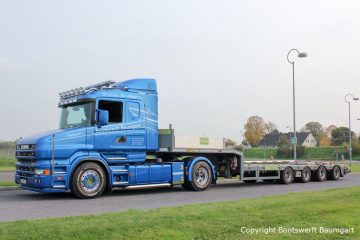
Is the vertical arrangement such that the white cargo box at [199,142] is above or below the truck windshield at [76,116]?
below

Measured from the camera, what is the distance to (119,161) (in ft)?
48.8

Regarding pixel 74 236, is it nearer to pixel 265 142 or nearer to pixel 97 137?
pixel 97 137

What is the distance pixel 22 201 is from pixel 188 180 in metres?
5.86

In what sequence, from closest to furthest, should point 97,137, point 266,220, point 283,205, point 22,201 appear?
point 266,220 → point 283,205 → point 22,201 → point 97,137

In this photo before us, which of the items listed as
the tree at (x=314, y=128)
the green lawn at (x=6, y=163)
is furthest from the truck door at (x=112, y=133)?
the tree at (x=314, y=128)

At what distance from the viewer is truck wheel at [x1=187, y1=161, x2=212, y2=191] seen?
16609 mm

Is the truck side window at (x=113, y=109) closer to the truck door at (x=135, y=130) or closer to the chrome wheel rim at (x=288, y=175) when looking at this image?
the truck door at (x=135, y=130)

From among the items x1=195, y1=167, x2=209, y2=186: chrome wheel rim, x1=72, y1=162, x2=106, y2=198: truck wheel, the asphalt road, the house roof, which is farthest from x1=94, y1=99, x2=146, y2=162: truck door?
the house roof

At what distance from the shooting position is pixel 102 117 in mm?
14109

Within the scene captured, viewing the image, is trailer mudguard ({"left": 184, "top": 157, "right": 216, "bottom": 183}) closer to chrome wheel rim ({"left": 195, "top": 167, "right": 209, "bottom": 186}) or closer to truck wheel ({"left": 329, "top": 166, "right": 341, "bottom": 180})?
chrome wheel rim ({"left": 195, "top": 167, "right": 209, "bottom": 186})

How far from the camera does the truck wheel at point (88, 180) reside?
1351 centimetres

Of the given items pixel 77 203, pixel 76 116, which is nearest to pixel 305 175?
pixel 76 116

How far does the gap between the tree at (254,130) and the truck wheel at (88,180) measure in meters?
87.1

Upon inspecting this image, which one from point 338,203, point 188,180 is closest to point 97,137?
point 188,180
